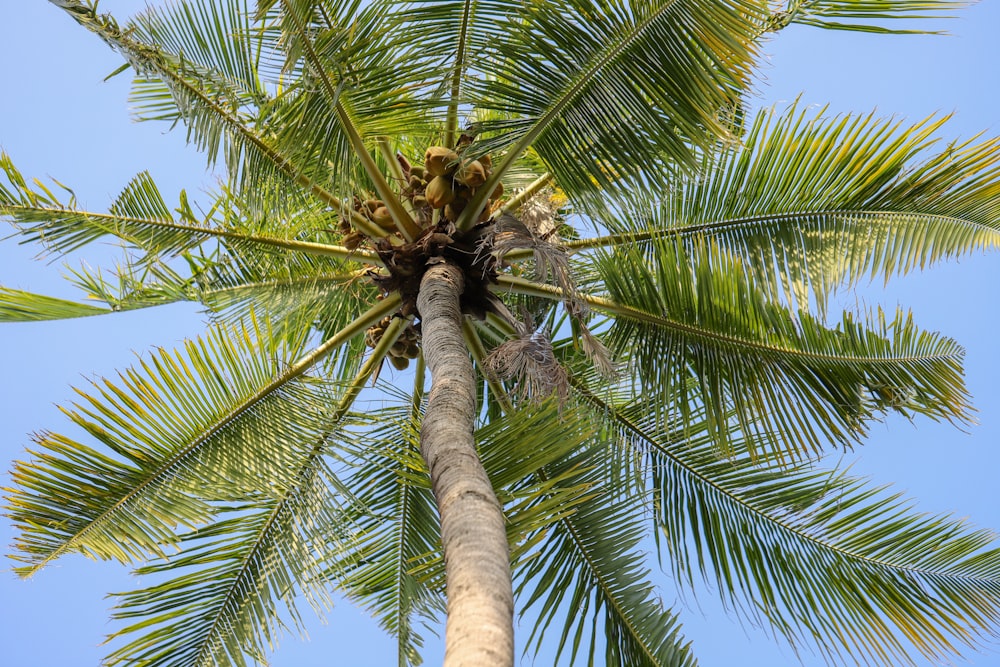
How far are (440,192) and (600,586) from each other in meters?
2.43

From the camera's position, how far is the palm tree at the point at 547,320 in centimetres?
475

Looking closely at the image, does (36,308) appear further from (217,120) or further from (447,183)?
(447,183)

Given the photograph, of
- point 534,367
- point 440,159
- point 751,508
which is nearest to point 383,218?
point 440,159

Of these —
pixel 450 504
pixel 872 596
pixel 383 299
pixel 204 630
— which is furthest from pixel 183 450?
pixel 872 596

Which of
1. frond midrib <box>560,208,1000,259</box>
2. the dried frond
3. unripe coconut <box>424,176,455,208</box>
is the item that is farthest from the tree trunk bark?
frond midrib <box>560,208,1000,259</box>

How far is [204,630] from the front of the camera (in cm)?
514

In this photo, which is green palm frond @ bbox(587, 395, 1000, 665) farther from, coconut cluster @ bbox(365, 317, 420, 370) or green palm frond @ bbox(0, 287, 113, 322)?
green palm frond @ bbox(0, 287, 113, 322)

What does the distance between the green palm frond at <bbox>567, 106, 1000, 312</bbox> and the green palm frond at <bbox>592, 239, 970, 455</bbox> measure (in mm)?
205

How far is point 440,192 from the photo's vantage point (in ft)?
16.9

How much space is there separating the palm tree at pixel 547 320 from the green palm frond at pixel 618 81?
0.05 ft

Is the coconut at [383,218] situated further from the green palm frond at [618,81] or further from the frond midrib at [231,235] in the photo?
the green palm frond at [618,81]

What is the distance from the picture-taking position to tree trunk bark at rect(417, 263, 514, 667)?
2256mm

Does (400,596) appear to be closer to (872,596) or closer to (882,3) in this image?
(872,596)

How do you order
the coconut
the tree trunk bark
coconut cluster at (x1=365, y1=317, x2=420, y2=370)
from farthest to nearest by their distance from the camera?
coconut cluster at (x1=365, y1=317, x2=420, y2=370) → the coconut → the tree trunk bark
